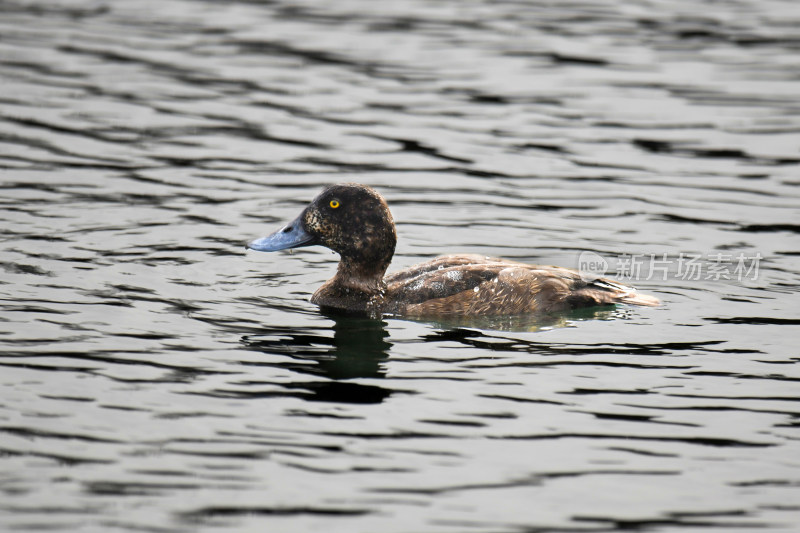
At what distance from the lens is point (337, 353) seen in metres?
8.91

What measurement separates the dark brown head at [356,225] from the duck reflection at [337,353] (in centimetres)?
53

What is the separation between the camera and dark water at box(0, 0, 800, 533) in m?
6.63

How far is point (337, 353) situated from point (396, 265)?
279 centimetres

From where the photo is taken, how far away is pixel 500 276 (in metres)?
9.88

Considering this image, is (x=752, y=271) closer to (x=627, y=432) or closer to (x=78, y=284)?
(x=627, y=432)

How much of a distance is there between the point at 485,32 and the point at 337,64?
363 cm

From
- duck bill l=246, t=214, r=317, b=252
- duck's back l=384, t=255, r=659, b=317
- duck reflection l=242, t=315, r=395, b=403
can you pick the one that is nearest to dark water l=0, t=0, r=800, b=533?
duck reflection l=242, t=315, r=395, b=403

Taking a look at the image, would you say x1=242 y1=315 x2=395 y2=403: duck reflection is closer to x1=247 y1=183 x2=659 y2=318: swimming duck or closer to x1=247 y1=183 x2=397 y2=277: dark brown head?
x1=247 y1=183 x2=659 y2=318: swimming duck

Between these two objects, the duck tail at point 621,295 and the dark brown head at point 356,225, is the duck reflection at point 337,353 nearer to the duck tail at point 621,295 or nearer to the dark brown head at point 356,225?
the dark brown head at point 356,225

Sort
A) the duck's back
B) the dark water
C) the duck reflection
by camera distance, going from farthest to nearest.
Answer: the duck's back
the duck reflection
the dark water

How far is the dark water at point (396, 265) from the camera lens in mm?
6629

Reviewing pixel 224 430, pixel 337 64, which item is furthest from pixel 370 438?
pixel 337 64

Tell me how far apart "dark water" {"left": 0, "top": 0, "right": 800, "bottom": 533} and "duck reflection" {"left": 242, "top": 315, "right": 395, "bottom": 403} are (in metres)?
0.03

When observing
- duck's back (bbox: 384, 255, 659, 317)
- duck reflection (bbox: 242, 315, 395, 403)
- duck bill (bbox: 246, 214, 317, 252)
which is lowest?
duck reflection (bbox: 242, 315, 395, 403)
